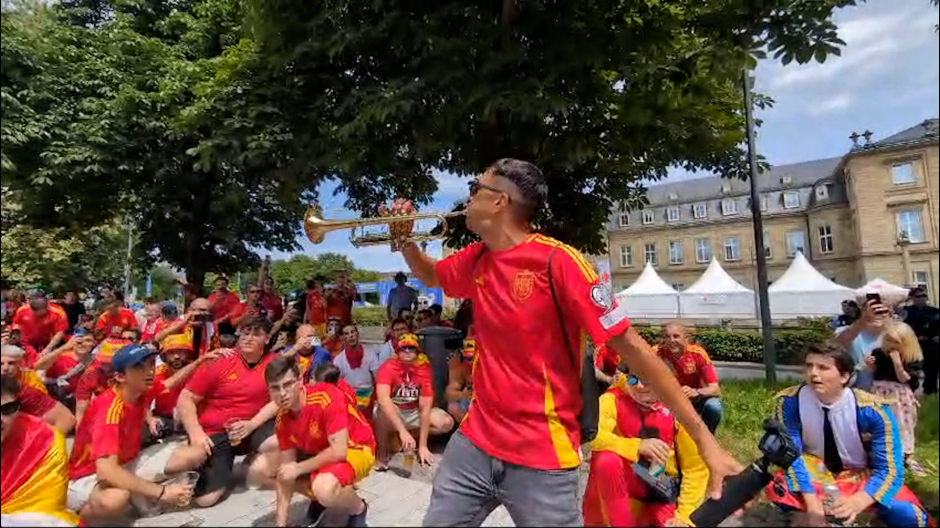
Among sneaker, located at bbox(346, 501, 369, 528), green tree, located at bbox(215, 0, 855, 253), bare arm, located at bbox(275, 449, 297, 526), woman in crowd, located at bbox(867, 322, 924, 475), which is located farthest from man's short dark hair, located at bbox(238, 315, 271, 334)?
woman in crowd, located at bbox(867, 322, 924, 475)

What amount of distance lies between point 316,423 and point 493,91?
252 cm

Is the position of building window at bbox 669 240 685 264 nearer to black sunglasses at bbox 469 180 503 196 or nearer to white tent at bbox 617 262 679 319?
white tent at bbox 617 262 679 319

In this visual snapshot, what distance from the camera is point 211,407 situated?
2.31 m

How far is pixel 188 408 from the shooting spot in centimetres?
230

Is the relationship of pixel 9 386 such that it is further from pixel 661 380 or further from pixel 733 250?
pixel 733 250

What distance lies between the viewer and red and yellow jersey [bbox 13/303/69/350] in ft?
5.77

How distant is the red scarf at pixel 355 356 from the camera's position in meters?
4.04

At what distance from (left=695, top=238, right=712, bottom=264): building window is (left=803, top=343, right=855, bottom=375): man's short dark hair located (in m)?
0.69

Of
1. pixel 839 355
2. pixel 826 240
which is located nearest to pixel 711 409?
pixel 839 355

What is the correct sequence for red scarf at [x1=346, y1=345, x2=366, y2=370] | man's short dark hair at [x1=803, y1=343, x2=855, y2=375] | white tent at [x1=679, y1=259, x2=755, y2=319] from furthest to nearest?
red scarf at [x1=346, y1=345, x2=366, y2=370]
white tent at [x1=679, y1=259, x2=755, y2=319]
man's short dark hair at [x1=803, y1=343, x2=855, y2=375]

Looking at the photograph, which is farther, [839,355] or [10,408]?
[839,355]

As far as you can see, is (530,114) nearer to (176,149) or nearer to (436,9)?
(436,9)

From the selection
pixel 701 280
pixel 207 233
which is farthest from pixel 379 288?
pixel 701 280

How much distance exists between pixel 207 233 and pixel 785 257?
3071mm
